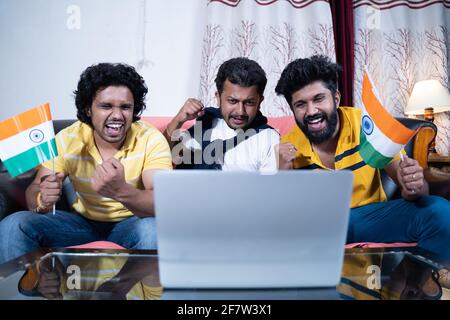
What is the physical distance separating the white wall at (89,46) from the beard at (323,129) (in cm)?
125

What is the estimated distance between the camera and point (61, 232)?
1297mm

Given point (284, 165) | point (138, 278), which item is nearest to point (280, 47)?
point (284, 165)

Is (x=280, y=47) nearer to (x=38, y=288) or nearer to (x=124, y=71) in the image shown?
(x=124, y=71)

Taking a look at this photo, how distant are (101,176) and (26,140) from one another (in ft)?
0.85

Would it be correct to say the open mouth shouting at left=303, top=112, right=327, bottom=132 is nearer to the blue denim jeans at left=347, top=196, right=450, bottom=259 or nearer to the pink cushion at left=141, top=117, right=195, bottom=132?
the blue denim jeans at left=347, top=196, right=450, bottom=259

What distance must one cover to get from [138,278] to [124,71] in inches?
42.5

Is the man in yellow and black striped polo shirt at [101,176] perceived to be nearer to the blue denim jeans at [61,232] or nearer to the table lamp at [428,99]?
the blue denim jeans at [61,232]

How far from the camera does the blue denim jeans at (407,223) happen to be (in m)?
1.15

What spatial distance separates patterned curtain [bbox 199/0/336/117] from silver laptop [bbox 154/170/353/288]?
79.6 inches

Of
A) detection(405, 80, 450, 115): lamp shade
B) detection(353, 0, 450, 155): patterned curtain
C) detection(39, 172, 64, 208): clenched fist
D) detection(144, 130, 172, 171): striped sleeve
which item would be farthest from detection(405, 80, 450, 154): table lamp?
detection(39, 172, 64, 208): clenched fist

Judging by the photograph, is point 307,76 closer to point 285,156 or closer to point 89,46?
point 285,156

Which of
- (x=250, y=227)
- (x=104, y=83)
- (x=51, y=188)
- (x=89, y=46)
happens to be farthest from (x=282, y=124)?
(x=89, y=46)

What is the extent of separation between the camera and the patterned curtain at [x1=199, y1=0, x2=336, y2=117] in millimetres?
2574

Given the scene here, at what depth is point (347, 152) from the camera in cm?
A: 150
